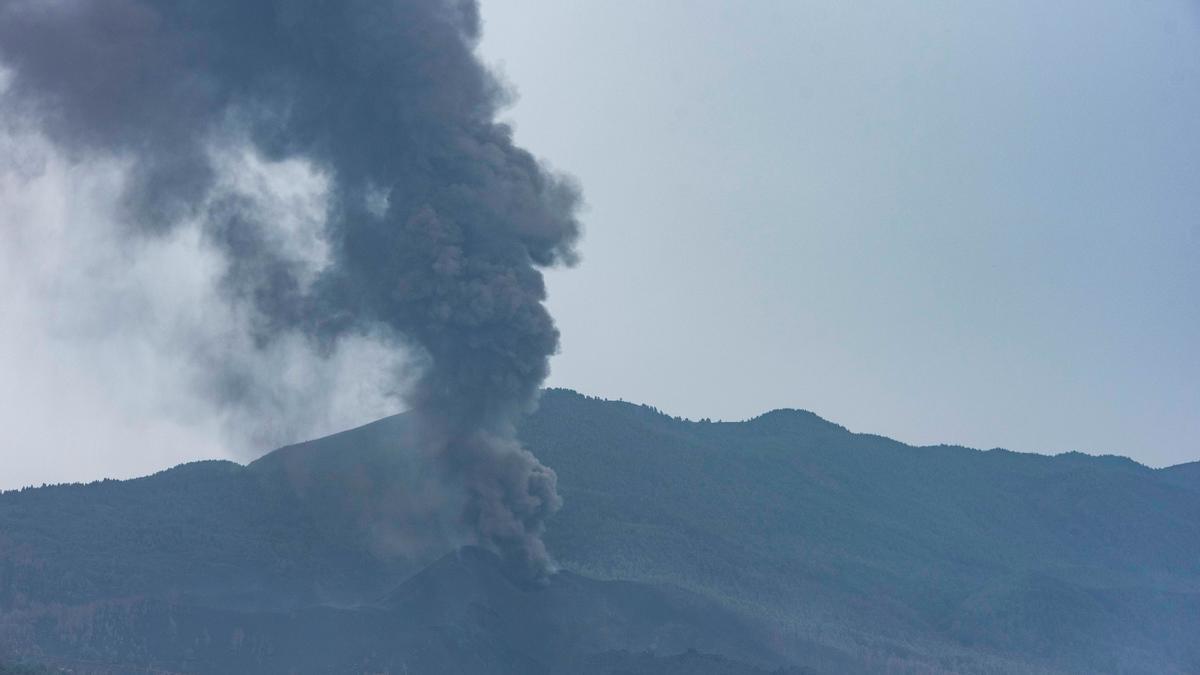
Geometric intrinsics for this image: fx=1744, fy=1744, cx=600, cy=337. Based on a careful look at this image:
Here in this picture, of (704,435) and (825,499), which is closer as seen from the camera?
(825,499)

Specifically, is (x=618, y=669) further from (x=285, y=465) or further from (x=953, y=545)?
(x=953, y=545)

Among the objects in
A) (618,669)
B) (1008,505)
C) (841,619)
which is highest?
(1008,505)

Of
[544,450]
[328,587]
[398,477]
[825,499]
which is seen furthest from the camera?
[825,499]

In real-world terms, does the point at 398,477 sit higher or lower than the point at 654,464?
lower

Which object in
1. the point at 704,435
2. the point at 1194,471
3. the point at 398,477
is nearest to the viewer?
the point at 398,477

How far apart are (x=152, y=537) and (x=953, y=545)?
154 feet

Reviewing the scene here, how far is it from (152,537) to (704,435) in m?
40.3

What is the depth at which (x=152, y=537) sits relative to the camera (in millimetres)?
74062

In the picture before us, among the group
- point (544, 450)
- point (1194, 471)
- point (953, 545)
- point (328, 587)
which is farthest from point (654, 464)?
point (1194, 471)

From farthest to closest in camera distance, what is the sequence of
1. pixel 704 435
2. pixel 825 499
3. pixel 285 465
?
pixel 704 435 < pixel 825 499 < pixel 285 465

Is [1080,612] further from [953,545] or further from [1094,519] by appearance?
[1094,519]

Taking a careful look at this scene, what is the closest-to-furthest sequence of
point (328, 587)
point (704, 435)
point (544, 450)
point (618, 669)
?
point (618, 669) < point (328, 587) < point (544, 450) < point (704, 435)

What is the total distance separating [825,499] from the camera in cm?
9788

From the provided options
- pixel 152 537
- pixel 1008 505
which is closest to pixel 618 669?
pixel 152 537
